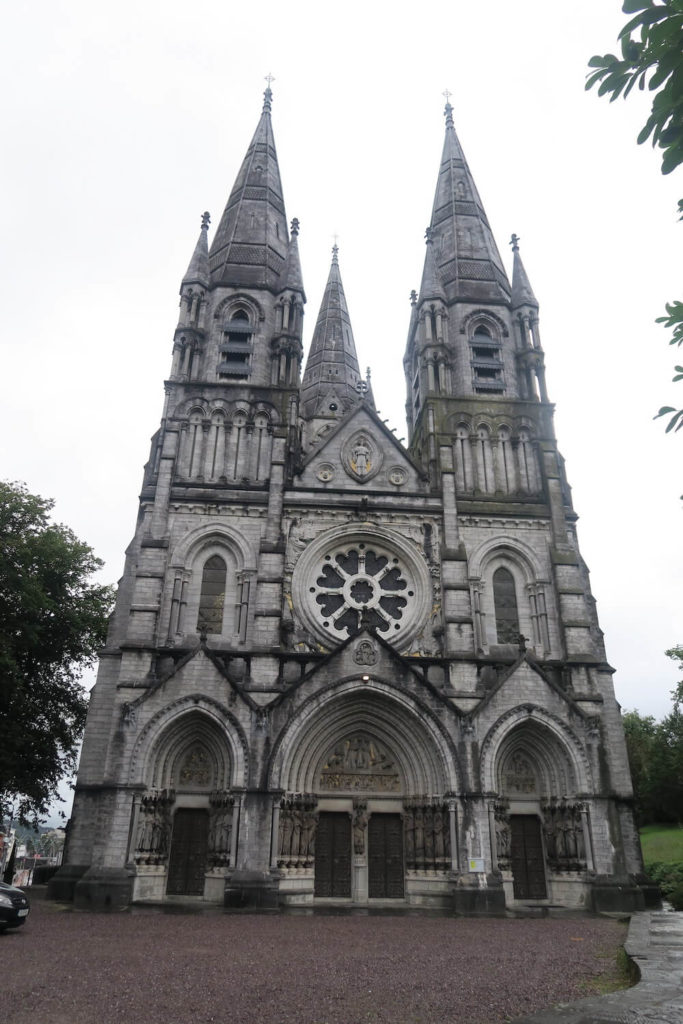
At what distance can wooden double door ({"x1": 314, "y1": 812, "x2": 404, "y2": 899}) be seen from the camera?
19.8 metres

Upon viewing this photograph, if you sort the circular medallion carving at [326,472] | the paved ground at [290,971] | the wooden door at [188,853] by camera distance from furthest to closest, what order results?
the circular medallion carving at [326,472], the wooden door at [188,853], the paved ground at [290,971]

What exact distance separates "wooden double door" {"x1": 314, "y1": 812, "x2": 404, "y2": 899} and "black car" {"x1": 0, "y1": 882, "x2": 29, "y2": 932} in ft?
28.6

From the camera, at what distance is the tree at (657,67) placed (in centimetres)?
446

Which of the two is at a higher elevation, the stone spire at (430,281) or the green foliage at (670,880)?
the stone spire at (430,281)

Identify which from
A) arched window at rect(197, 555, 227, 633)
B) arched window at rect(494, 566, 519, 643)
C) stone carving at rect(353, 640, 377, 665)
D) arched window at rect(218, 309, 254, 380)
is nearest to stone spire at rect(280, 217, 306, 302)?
arched window at rect(218, 309, 254, 380)

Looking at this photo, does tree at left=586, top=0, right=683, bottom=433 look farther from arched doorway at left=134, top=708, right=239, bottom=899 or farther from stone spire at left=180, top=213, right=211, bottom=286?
stone spire at left=180, top=213, right=211, bottom=286

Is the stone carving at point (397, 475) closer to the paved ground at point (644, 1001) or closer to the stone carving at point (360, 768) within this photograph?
the stone carving at point (360, 768)

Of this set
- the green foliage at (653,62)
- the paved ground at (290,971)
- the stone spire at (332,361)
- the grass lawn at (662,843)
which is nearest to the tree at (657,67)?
the green foliage at (653,62)

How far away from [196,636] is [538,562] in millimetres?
11645

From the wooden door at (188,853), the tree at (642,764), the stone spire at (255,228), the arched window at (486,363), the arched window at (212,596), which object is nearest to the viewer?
the wooden door at (188,853)

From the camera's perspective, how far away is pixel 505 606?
937 inches

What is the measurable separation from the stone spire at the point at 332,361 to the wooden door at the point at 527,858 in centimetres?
2543

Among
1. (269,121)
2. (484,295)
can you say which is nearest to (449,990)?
(484,295)

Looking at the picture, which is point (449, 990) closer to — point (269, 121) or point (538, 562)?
point (538, 562)
